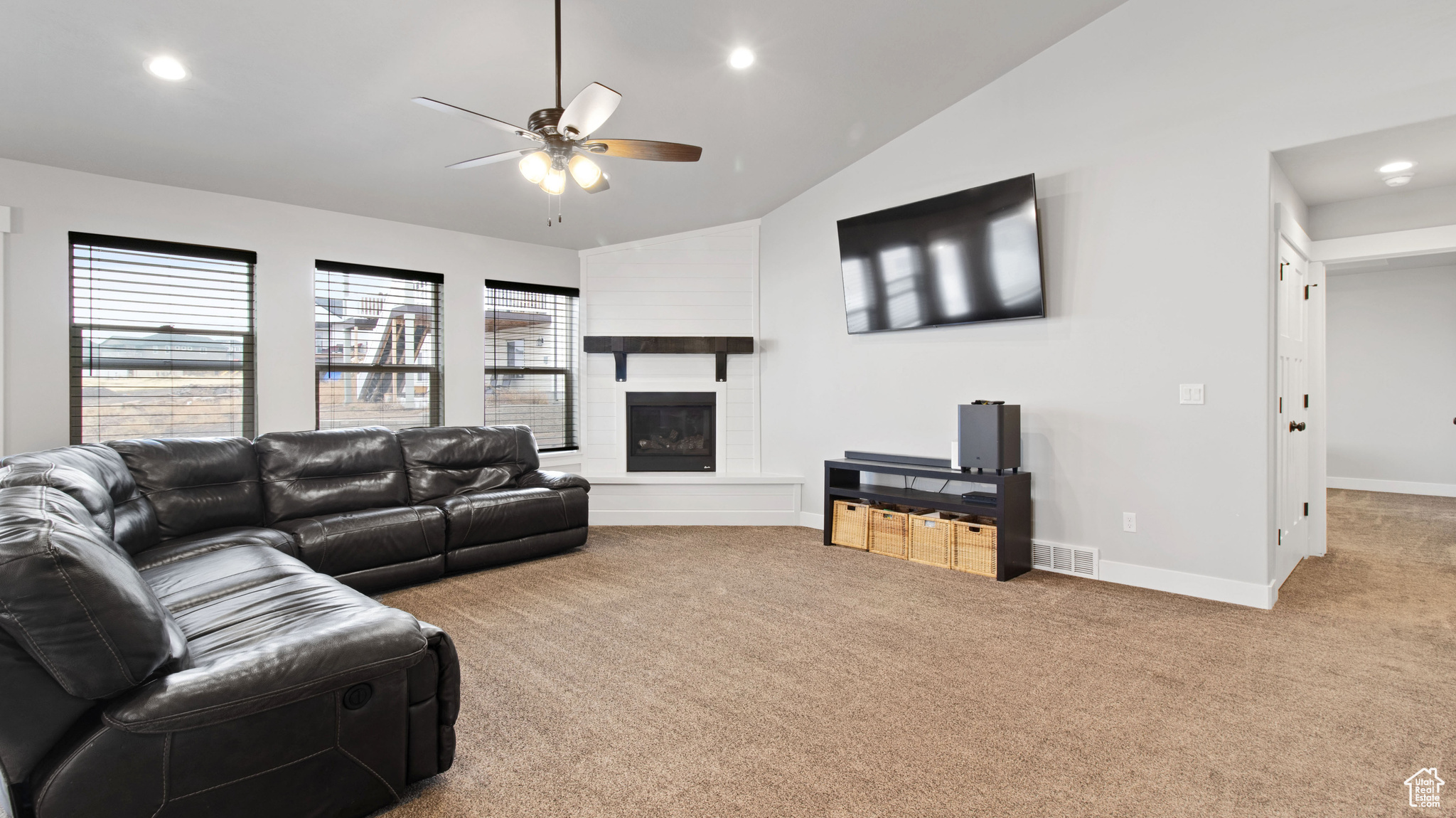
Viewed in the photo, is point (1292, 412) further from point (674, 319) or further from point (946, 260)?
point (674, 319)

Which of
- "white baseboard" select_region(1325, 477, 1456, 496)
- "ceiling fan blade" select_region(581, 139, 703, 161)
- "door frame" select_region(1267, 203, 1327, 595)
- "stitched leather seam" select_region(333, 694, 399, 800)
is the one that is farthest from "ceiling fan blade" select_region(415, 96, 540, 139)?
"white baseboard" select_region(1325, 477, 1456, 496)

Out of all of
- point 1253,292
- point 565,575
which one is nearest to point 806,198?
point 1253,292

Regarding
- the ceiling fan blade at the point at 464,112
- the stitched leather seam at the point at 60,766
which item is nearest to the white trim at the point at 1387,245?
the ceiling fan blade at the point at 464,112

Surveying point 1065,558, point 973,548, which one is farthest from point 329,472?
point 1065,558

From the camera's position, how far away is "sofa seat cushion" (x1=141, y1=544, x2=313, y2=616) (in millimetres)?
2342

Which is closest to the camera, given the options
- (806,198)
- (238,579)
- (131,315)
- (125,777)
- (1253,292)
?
(125,777)

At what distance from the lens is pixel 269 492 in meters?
3.86

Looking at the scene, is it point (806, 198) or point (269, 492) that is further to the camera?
point (806, 198)

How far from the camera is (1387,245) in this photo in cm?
403

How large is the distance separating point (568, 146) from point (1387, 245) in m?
4.75

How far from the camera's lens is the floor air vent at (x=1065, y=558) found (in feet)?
12.8

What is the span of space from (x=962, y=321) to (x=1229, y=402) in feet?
4.90

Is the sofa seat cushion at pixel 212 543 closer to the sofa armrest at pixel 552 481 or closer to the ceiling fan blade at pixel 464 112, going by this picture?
the sofa armrest at pixel 552 481

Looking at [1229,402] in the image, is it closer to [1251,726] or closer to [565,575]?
[1251,726]
